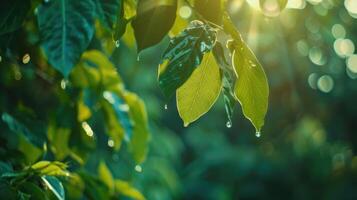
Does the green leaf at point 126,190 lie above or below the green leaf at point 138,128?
below

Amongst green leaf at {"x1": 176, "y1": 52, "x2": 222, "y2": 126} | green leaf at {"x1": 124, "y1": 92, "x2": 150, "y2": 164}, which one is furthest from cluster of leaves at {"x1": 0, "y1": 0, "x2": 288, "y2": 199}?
green leaf at {"x1": 124, "y1": 92, "x2": 150, "y2": 164}

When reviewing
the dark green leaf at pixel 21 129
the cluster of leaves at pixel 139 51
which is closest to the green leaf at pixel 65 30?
the cluster of leaves at pixel 139 51

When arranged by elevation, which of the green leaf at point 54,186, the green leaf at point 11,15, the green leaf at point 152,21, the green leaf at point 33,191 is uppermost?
the green leaf at point 11,15

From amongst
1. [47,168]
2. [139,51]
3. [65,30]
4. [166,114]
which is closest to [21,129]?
[47,168]

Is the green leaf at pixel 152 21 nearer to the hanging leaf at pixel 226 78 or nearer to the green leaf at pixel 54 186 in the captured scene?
the hanging leaf at pixel 226 78

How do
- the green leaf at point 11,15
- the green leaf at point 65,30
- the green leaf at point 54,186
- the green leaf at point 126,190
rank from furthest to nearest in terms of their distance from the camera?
1. the green leaf at point 126,190
2. the green leaf at point 54,186
3. the green leaf at point 11,15
4. the green leaf at point 65,30

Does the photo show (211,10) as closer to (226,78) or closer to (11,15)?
(226,78)
